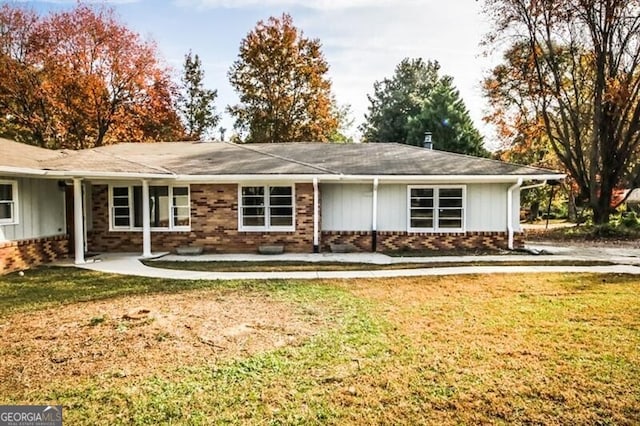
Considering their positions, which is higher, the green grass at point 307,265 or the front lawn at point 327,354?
the green grass at point 307,265

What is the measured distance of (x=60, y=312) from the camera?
6668 millimetres

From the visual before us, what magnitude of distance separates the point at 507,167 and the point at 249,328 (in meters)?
11.0

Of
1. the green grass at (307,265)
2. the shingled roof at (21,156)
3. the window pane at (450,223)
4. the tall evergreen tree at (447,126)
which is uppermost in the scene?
the tall evergreen tree at (447,126)

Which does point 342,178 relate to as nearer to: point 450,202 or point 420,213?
point 420,213

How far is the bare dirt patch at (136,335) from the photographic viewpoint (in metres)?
4.59

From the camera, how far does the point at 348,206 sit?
13688mm

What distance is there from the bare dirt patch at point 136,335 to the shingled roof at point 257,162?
17.7ft

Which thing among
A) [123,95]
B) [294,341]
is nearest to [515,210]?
[294,341]

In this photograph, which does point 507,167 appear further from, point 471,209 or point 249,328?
point 249,328

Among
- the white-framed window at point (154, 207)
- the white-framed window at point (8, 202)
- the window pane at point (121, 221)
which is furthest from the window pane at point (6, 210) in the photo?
the window pane at point (121, 221)

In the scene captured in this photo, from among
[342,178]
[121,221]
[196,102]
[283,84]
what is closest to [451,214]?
[342,178]

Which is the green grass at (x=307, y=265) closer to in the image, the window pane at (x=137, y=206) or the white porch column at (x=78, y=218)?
the white porch column at (x=78, y=218)

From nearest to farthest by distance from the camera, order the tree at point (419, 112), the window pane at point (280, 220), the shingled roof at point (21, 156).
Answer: the shingled roof at point (21, 156), the window pane at point (280, 220), the tree at point (419, 112)

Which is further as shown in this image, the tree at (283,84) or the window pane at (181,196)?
the tree at (283,84)
